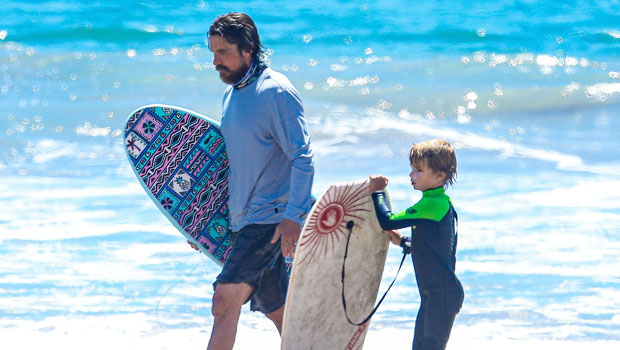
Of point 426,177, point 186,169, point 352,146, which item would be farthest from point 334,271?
point 352,146

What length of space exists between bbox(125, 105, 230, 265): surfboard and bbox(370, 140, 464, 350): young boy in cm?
81

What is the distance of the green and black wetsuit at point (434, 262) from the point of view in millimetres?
3592

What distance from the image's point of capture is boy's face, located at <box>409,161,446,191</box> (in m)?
3.61

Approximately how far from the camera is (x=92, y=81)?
42.5 feet

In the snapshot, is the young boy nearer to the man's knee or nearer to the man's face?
the man's knee

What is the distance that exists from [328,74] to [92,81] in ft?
10.3

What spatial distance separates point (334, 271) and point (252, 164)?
0.54 metres

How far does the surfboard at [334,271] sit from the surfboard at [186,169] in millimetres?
525

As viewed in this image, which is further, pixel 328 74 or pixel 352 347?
pixel 328 74

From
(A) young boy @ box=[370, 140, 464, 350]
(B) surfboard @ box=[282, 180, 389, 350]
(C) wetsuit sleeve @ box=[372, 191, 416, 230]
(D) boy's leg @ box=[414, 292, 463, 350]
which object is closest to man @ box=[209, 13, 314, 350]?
(B) surfboard @ box=[282, 180, 389, 350]

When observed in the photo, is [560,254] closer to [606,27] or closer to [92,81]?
[92,81]

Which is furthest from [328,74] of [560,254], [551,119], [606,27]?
[560,254]

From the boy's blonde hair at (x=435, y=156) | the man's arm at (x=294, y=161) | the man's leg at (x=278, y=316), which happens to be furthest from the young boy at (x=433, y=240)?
the man's leg at (x=278, y=316)

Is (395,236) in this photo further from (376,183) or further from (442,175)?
(442,175)
